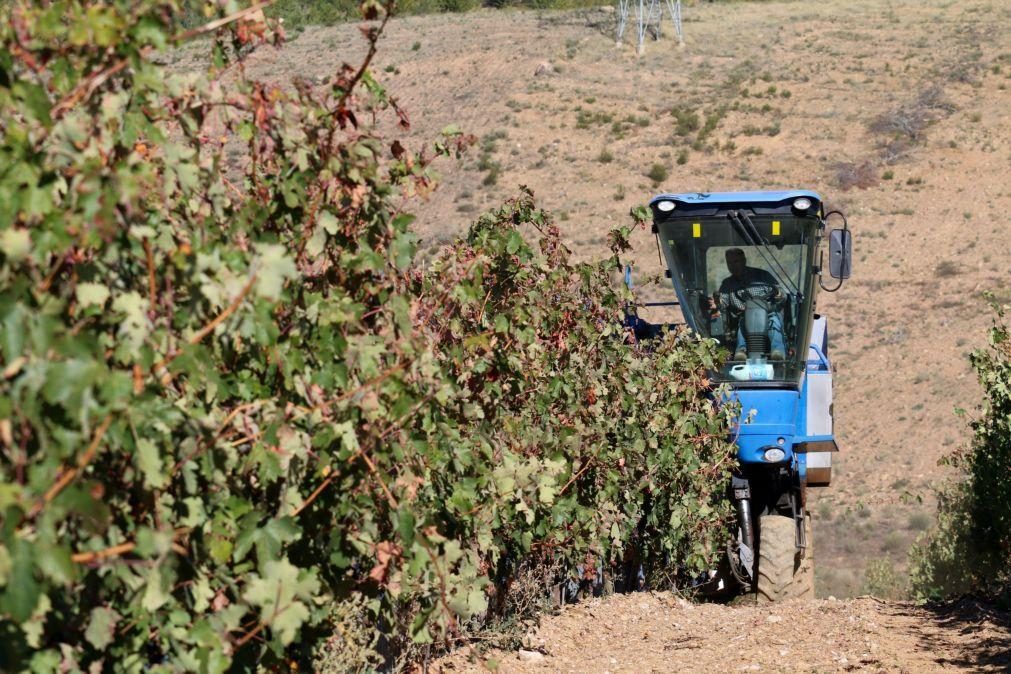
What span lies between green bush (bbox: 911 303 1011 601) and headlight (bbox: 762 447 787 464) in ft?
5.85

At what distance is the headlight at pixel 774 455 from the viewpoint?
9.95 meters

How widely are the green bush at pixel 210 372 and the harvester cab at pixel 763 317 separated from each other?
15.5 ft

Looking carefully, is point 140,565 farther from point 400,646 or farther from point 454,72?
point 454,72

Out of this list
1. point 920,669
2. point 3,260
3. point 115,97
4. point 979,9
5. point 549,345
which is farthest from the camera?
point 979,9

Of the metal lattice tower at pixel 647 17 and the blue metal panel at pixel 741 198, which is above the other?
the blue metal panel at pixel 741 198

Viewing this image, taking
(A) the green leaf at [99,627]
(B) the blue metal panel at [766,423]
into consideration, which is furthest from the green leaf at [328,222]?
(B) the blue metal panel at [766,423]

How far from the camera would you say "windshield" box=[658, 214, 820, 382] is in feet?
33.3

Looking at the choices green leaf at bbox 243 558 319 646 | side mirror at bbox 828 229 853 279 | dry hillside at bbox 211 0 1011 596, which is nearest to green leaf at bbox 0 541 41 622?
green leaf at bbox 243 558 319 646

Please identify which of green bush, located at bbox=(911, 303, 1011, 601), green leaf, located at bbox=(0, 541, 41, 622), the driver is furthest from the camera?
green bush, located at bbox=(911, 303, 1011, 601)

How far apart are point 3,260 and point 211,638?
112cm

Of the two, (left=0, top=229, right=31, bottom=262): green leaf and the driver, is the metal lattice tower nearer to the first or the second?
the driver

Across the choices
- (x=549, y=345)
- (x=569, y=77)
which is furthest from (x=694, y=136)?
(x=549, y=345)

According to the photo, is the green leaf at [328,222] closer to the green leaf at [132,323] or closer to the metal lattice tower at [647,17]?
the green leaf at [132,323]

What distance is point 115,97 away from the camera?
127 inches
